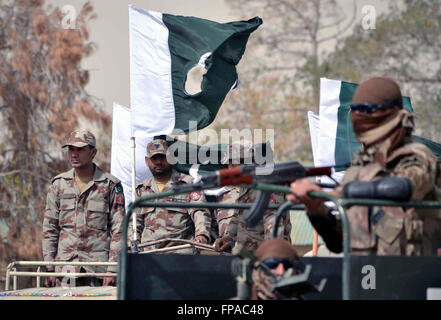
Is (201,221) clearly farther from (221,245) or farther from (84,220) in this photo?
(84,220)

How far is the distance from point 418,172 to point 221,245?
13.1 ft

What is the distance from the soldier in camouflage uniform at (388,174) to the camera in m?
5.65

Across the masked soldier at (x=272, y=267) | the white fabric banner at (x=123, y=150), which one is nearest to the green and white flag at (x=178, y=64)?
the white fabric banner at (x=123, y=150)

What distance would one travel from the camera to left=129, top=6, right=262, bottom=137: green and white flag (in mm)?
11391

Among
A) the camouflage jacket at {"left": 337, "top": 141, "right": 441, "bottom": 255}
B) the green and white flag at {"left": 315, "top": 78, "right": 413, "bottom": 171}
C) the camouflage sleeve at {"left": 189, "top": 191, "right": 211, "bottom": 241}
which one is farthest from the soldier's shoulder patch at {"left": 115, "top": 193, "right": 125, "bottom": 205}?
the camouflage jacket at {"left": 337, "top": 141, "right": 441, "bottom": 255}

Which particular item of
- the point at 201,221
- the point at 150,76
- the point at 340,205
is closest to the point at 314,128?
the point at 150,76

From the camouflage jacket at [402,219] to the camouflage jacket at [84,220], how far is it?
4.40 m

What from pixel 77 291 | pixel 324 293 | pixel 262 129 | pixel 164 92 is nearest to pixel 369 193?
pixel 324 293

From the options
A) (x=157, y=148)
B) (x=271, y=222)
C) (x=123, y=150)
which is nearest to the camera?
(x=271, y=222)

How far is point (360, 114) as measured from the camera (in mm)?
5785

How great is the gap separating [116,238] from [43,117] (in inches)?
661

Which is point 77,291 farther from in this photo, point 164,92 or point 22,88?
point 22,88

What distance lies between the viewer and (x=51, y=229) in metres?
10.0

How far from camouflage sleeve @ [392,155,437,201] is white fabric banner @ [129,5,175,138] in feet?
18.8
